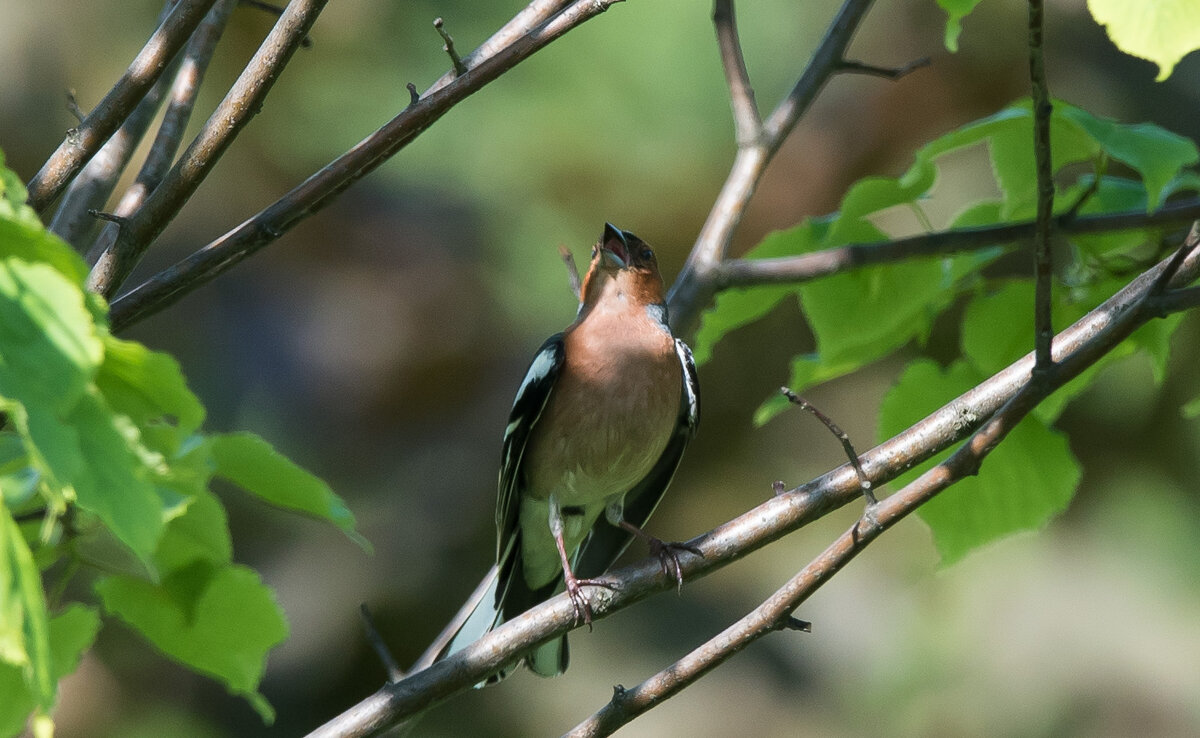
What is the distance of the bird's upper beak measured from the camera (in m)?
4.49

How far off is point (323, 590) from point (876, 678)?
398 centimetres

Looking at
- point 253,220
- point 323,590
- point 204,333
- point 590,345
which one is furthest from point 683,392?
point 204,333

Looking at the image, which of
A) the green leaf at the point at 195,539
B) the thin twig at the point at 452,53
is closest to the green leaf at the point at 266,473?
the green leaf at the point at 195,539

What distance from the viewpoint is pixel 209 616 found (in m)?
2.19

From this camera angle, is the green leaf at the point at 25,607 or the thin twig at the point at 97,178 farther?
the thin twig at the point at 97,178

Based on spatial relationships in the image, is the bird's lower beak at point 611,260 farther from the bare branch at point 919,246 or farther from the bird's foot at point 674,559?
the bird's foot at point 674,559

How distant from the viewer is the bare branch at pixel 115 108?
2.10 m

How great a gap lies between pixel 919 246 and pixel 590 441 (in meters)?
1.41

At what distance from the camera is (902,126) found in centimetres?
845

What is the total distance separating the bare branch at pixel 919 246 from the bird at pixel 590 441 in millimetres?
507

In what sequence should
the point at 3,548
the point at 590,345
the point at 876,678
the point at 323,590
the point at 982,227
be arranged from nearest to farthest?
the point at 3,548, the point at 982,227, the point at 590,345, the point at 876,678, the point at 323,590

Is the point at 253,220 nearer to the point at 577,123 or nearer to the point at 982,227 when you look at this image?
the point at 982,227

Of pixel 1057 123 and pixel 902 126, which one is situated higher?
Answer: pixel 1057 123

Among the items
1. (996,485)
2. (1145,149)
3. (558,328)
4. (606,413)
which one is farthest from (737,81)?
(558,328)
